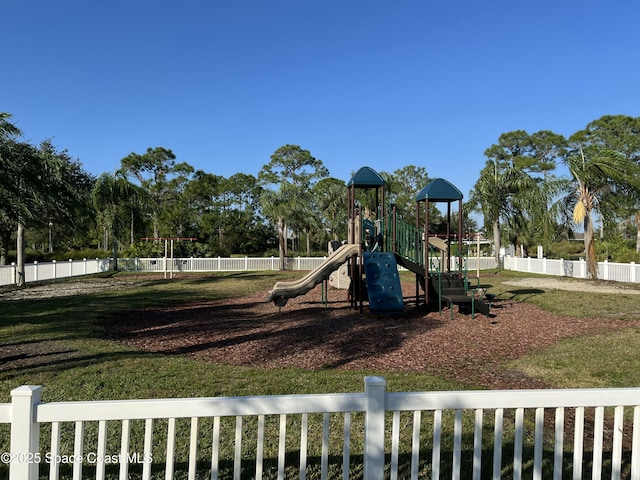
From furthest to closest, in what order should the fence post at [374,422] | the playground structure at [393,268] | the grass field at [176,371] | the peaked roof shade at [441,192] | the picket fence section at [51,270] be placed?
the picket fence section at [51,270], the peaked roof shade at [441,192], the playground structure at [393,268], the grass field at [176,371], the fence post at [374,422]

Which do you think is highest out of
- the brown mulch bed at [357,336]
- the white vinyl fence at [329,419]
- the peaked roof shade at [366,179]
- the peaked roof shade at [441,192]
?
the peaked roof shade at [366,179]

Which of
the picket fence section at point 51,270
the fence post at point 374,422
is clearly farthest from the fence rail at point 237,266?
the fence post at point 374,422

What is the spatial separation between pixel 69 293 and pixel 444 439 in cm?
1602

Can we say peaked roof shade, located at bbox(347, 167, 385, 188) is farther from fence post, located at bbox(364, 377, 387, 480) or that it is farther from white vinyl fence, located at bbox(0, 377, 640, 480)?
fence post, located at bbox(364, 377, 387, 480)

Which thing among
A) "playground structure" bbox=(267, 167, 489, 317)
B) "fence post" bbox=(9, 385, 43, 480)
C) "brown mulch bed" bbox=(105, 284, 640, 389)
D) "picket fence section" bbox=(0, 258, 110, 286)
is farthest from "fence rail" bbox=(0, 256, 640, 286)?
"fence post" bbox=(9, 385, 43, 480)

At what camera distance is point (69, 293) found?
15.9 m

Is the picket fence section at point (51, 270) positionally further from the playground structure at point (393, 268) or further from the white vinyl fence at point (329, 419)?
the white vinyl fence at point (329, 419)

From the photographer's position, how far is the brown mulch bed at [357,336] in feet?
20.9

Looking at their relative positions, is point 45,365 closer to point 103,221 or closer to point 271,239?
point 103,221

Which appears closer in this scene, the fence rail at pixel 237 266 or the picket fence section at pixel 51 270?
the picket fence section at pixel 51 270

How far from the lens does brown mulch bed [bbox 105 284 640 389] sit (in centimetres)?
638

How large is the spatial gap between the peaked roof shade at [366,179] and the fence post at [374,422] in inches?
424

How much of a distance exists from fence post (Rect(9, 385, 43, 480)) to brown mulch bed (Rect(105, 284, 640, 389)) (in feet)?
14.0

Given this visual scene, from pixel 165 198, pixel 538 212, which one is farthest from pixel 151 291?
pixel 165 198
